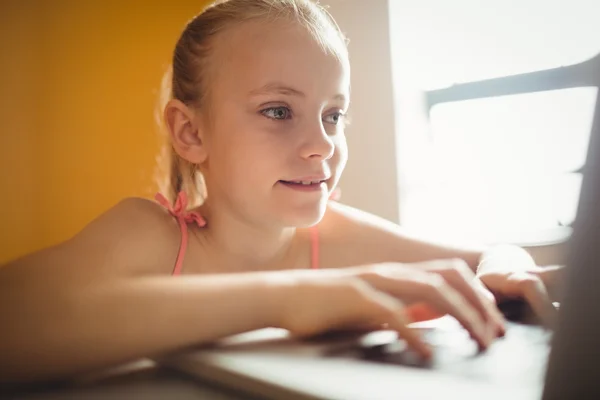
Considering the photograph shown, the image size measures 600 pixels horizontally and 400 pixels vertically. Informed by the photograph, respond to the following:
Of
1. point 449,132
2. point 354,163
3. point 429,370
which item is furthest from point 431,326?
point 449,132

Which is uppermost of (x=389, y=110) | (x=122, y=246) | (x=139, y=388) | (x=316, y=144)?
(x=389, y=110)

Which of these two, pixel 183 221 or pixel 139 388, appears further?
pixel 183 221

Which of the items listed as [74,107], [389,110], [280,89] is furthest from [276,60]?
[74,107]

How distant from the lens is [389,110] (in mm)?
1461

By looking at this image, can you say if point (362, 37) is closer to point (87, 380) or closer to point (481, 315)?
point (481, 315)

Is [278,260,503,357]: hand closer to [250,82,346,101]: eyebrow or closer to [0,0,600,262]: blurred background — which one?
[250,82,346,101]: eyebrow

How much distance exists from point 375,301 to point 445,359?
83 millimetres

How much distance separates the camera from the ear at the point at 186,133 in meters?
0.82

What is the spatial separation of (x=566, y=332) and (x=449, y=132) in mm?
1528

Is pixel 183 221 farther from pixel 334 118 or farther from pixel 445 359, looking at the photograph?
pixel 445 359

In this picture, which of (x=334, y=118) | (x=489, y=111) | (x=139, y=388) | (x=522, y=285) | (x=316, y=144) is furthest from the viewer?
(x=489, y=111)

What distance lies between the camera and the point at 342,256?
86cm

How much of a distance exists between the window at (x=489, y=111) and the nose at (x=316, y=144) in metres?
0.81

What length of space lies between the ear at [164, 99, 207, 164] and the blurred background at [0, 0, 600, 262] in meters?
0.75
